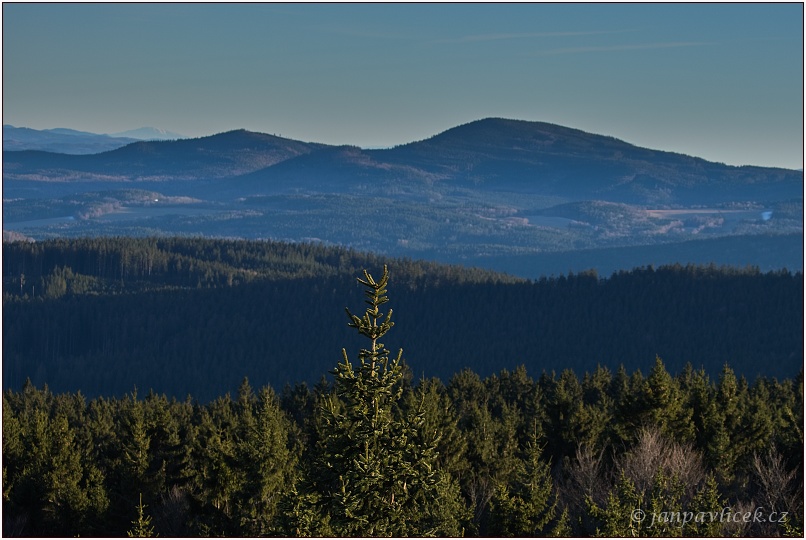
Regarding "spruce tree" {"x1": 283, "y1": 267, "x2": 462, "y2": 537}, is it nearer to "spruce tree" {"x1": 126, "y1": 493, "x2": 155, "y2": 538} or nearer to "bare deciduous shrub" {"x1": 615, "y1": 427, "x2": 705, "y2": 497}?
"spruce tree" {"x1": 126, "y1": 493, "x2": 155, "y2": 538}

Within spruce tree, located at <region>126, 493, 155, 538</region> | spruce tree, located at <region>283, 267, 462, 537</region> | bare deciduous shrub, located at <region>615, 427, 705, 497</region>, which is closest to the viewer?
spruce tree, located at <region>283, 267, 462, 537</region>

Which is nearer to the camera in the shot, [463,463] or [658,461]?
[658,461]

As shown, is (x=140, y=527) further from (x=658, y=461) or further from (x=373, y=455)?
(x=658, y=461)

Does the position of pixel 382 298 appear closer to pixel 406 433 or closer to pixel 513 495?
pixel 406 433

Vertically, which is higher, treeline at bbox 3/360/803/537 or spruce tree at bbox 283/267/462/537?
spruce tree at bbox 283/267/462/537

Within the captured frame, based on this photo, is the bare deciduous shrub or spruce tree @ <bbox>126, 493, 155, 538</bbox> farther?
the bare deciduous shrub

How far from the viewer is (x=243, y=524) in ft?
170

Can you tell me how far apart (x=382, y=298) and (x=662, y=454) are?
108 feet

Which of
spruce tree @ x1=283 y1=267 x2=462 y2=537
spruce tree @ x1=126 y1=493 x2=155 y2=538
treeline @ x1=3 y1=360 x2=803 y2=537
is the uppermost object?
spruce tree @ x1=283 y1=267 x2=462 y2=537

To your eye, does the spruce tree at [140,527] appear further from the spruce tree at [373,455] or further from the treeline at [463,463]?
the treeline at [463,463]

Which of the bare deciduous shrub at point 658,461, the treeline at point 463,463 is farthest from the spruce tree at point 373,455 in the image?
the bare deciduous shrub at point 658,461

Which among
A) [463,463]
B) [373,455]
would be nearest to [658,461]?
[463,463]

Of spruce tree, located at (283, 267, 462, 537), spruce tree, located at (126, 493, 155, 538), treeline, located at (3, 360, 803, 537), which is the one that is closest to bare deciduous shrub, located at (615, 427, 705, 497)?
treeline, located at (3, 360, 803, 537)

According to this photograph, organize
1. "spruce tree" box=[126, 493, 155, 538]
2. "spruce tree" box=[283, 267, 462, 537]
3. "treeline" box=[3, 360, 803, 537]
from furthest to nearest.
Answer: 1. "treeline" box=[3, 360, 803, 537]
2. "spruce tree" box=[126, 493, 155, 538]
3. "spruce tree" box=[283, 267, 462, 537]
